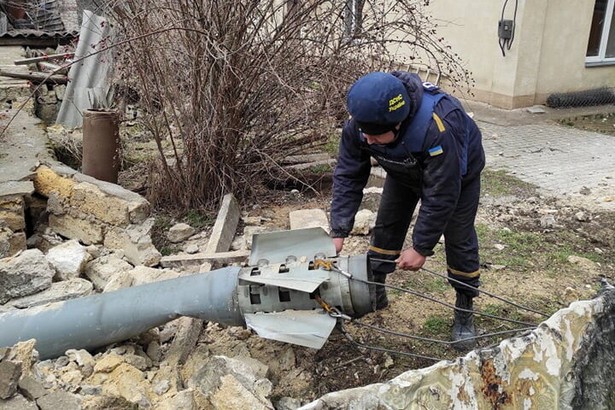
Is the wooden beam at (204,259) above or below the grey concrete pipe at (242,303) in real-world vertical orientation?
below

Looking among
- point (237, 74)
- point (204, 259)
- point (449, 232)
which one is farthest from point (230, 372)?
point (237, 74)

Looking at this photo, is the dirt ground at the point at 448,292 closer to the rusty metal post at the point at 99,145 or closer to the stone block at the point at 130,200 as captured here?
the rusty metal post at the point at 99,145

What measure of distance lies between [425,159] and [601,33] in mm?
9832

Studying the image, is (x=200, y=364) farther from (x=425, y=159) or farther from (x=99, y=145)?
(x=99, y=145)


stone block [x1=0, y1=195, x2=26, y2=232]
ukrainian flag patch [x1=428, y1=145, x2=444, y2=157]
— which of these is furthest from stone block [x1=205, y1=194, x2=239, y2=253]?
ukrainian flag patch [x1=428, y1=145, x2=444, y2=157]

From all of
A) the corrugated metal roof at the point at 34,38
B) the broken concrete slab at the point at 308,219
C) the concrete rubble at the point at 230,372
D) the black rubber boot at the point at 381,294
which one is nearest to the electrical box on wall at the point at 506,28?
the broken concrete slab at the point at 308,219

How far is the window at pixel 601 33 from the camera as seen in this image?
1094 centimetres

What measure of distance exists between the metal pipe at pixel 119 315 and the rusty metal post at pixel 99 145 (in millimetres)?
2814

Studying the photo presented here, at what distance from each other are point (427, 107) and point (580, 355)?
131 cm

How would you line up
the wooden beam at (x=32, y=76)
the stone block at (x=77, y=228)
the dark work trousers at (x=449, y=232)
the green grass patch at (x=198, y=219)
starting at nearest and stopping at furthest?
1. the dark work trousers at (x=449, y=232)
2. the stone block at (x=77, y=228)
3. the green grass patch at (x=198, y=219)
4. the wooden beam at (x=32, y=76)

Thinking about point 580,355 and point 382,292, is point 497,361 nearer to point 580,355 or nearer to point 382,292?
point 580,355

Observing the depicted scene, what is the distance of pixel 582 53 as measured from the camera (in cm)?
1079

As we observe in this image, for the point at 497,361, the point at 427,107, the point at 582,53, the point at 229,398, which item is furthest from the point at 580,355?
the point at 582,53

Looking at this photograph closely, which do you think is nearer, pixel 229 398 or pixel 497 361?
pixel 497 361
